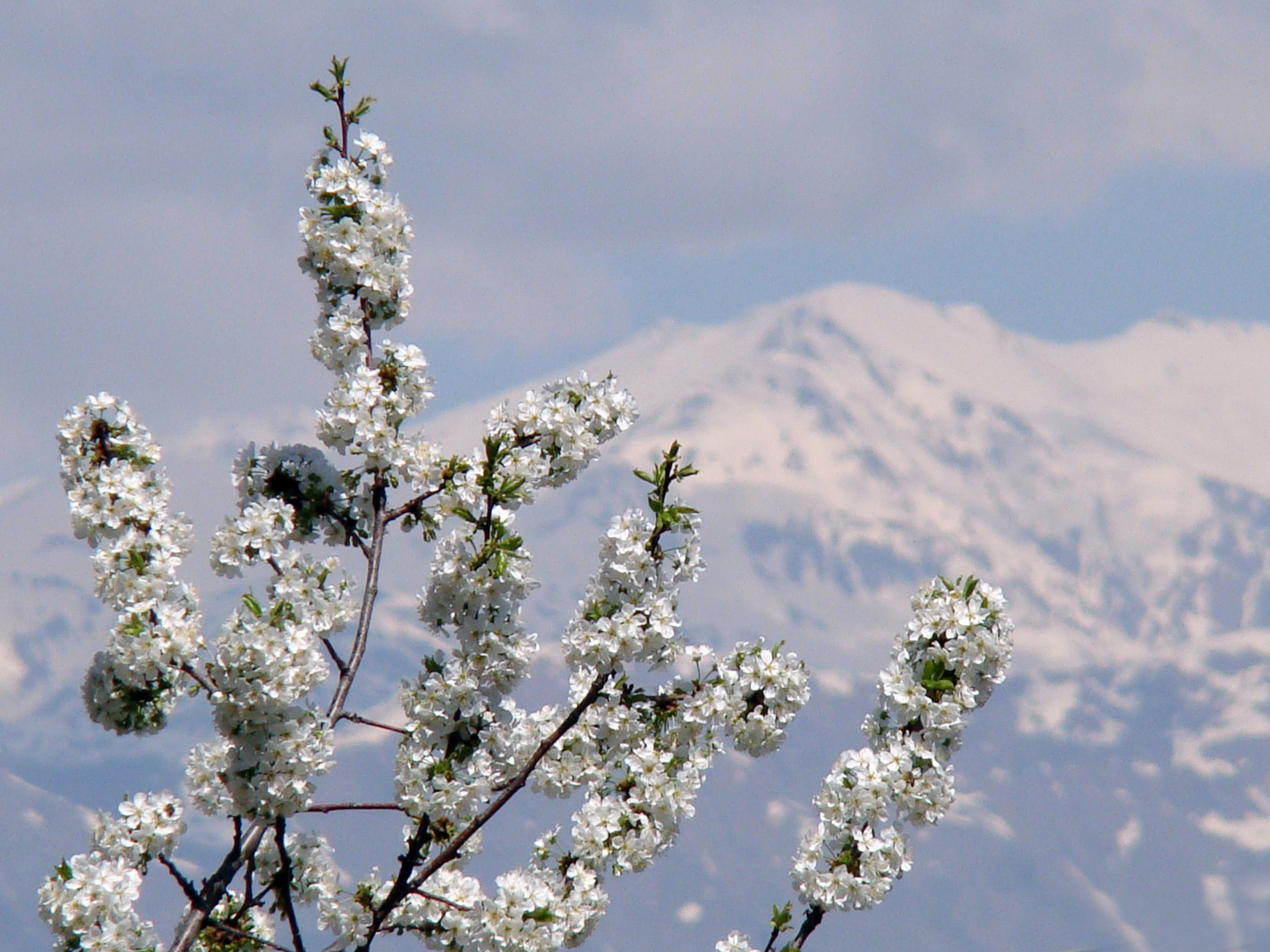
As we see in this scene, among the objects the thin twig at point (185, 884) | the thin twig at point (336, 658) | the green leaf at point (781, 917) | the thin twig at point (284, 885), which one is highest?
the thin twig at point (336, 658)

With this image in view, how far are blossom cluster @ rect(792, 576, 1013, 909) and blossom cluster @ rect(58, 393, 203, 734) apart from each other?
13.8 ft

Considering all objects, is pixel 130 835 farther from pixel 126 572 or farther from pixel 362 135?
pixel 362 135

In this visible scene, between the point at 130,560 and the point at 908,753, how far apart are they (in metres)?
5.16

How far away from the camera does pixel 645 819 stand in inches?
431

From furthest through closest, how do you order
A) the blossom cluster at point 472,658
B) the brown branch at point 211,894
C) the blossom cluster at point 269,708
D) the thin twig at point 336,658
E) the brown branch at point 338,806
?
the blossom cluster at point 472,658 < the thin twig at point 336,658 < the brown branch at point 211,894 < the brown branch at point 338,806 < the blossom cluster at point 269,708

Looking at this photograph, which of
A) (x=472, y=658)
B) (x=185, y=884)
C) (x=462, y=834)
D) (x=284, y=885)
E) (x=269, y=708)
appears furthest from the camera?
(x=472, y=658)

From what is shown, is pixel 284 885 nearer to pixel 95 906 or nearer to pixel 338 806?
pixel 338 806

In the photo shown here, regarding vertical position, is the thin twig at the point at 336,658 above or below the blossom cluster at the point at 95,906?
above

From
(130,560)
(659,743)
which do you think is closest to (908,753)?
(659,743)

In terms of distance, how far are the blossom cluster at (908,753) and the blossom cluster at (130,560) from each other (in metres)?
4.19

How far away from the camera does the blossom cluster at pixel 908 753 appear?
9469 millimetres

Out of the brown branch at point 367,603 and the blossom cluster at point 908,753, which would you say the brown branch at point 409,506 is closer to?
the brown branch at point 367,603

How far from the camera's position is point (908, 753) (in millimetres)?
9508

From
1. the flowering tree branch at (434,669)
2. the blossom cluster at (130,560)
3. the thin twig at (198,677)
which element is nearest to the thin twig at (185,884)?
the flowering tree branch at (434,669)
